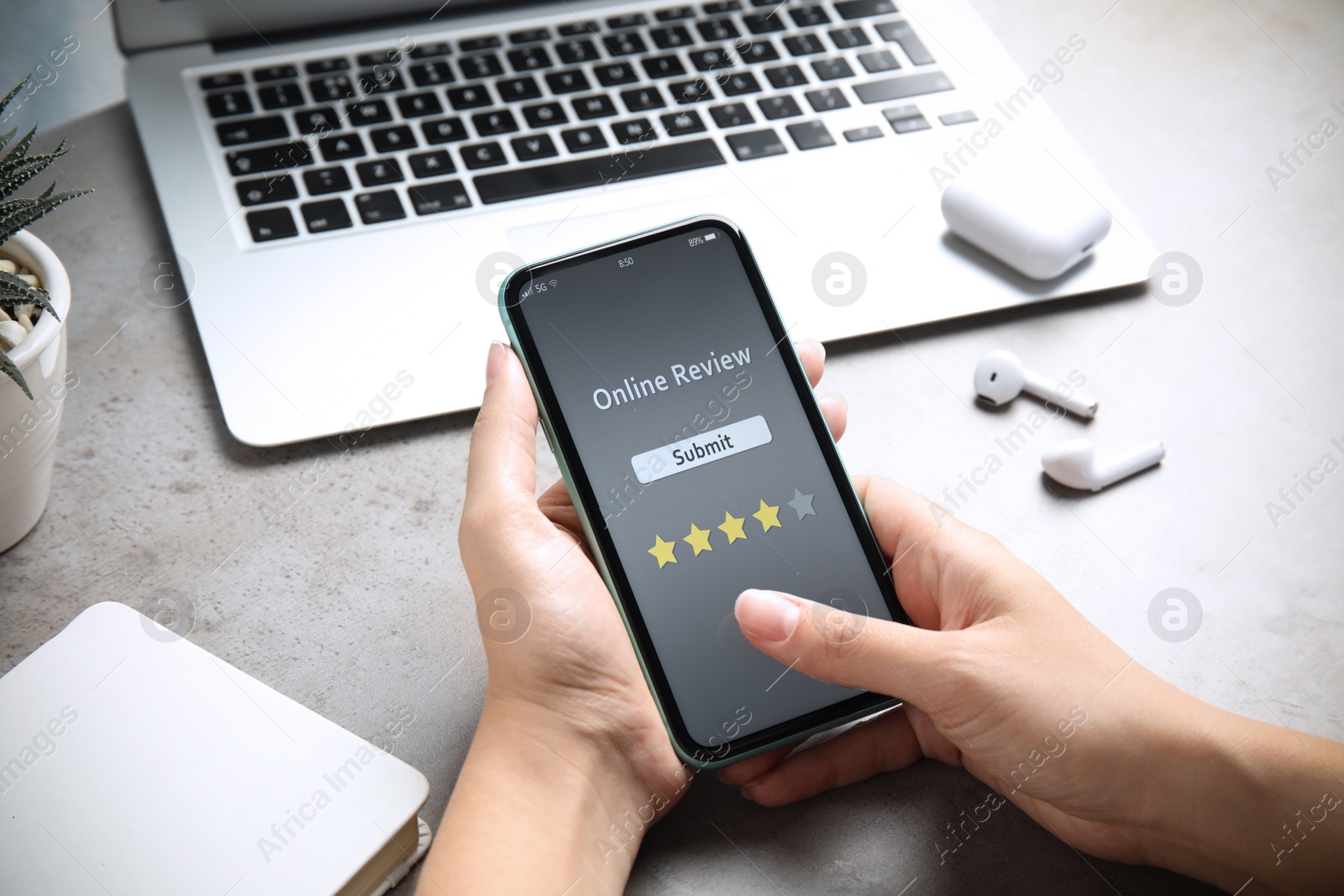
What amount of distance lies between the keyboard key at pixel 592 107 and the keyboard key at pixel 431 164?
121 millimetres

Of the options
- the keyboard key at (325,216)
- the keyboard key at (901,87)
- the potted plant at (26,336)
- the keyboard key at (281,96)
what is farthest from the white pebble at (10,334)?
the keyboard key at (901,87)

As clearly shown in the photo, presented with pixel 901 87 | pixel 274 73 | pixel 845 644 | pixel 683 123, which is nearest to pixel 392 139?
pixel 274 73

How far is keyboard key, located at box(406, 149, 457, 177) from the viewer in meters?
0.79

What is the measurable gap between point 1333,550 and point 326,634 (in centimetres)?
68

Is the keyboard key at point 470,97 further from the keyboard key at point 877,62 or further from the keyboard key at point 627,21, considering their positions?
the keyboard key at point 877,62

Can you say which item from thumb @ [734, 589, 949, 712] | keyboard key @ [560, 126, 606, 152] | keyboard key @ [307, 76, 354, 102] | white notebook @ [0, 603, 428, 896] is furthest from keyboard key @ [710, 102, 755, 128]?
white notebook @ [0, 603, 428, 896]

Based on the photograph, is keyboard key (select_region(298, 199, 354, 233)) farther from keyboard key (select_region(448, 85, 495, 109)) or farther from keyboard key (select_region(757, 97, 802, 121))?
keyboard key (select_region(757, 97, 802, 121))

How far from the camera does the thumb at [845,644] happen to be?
524mm

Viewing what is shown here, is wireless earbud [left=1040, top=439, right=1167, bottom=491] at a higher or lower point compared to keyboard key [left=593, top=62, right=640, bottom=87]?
higher

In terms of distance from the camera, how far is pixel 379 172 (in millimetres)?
785

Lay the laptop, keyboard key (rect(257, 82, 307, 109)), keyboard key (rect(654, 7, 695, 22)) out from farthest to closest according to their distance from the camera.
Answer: keyboard key (rect(654, 7, 695, 22))
keyboard key (rect(257, 82, 307, 109))
the laptop

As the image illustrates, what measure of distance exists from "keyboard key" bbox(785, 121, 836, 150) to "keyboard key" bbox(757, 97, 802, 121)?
0.05 feet

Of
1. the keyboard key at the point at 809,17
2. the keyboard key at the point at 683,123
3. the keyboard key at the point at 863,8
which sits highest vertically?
the keyboard key at the point at 863,8

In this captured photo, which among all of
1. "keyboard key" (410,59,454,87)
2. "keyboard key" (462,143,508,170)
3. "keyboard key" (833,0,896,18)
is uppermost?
"keyboard key" (833,0,896,18)
